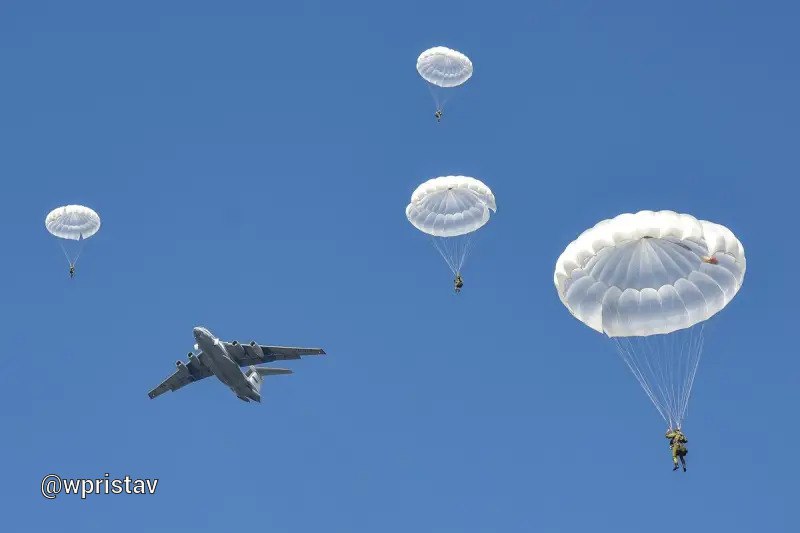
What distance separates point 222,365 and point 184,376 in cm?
837

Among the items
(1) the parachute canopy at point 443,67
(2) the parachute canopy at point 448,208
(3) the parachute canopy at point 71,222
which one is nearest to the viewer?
(2) the parachute canopy at point 448,208

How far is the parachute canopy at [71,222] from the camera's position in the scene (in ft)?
269

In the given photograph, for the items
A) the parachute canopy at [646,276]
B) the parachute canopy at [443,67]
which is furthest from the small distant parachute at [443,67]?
the parachute canopy at [646,276]

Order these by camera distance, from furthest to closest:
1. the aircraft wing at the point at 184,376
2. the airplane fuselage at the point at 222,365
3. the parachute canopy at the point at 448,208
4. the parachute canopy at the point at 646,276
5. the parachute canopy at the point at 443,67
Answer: the aircraft wing at the point at 184,376, the parachute canopy at the point at 443,67, the airplane fuselage at the point at 222,365, the parachute canopy at the point at 448,208, the parachute canopy at the point at 646,276

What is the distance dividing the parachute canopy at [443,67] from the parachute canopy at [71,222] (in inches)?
1090

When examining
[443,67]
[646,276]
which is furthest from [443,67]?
[646,276]

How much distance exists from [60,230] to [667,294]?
5164 centimetres

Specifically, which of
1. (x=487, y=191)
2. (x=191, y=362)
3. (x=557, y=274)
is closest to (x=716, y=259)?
(x=557, y=274)

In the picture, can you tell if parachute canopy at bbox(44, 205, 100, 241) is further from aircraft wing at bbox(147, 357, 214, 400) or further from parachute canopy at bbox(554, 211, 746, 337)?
parachute canopy at bbox(554, 211, 746, 337)

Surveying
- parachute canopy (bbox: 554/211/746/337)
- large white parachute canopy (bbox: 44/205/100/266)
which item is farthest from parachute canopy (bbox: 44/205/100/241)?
parachute canopy (bbox: 554/211/746/337)

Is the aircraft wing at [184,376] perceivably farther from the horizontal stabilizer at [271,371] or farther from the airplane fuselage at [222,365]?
the horizontal stabilizer at [271,371]

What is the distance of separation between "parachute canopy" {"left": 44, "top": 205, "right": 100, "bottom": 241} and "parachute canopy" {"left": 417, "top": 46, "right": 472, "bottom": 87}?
27.7 m

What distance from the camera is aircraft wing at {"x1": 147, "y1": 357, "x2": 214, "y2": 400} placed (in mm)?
77500

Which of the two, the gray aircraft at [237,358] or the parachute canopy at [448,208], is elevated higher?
the parachute canopy at [448,208]
